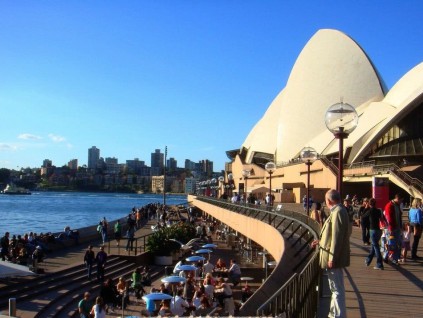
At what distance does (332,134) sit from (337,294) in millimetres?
18922

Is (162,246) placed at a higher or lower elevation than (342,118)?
lower

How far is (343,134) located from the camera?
6.97 meters

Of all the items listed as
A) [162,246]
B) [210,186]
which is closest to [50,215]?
[210,186]

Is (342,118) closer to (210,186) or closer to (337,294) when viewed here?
(337,294)

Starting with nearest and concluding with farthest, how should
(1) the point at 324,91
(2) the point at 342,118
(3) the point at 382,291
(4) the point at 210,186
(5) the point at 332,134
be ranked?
(3) the point at 382,291
(2) the point at 342,118
(5) the point at 332,134
(1) the point at 324,91
(4) the point at 210,186

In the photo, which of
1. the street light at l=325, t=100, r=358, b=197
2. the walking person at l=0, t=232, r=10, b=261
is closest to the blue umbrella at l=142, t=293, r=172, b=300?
the street light at l=325, t=100, r=358, b=197

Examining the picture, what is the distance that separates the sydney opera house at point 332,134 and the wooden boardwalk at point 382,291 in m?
14.9

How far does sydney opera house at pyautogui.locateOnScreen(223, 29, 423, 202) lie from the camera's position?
32353 millimetres

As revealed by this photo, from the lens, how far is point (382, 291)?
6215 millimetres

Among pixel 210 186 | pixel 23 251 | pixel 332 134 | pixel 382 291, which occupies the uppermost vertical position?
pixel 332 134

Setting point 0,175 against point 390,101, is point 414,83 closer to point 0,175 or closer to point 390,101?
point 390,101

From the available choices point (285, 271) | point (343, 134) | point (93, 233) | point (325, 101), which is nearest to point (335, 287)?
point (343, 134)

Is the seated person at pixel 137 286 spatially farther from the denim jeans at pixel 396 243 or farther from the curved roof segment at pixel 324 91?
the curved roof segment at pixel 324 91

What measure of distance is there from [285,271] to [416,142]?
27.7 m
